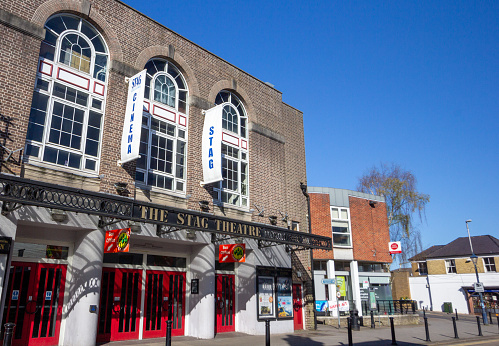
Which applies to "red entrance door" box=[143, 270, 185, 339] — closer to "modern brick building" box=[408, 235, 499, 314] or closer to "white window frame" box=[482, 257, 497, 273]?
"modern brick building" box=[408, 235, 499, 314]

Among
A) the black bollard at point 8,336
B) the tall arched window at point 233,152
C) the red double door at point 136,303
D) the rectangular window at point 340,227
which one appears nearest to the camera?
the black bollard at point 8,336

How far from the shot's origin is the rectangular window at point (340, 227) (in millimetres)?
25734

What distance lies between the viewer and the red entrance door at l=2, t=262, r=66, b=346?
35.4ft

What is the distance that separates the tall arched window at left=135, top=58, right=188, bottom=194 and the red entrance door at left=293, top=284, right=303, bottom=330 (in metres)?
7.84

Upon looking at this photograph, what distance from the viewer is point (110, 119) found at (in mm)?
13195

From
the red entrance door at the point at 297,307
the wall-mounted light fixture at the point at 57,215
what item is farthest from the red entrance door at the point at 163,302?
the red entrance door at the point at 297,307

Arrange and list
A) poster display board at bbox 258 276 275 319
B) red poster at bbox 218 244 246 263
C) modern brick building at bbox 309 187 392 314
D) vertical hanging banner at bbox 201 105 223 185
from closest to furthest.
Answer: red poster at bbox 218 244 246 263 < vertical hanging banner at bbox 201 105 223 185 < poster display board at bbox 258 276 275 319 < modern brick building at bbox 309 187 392 314

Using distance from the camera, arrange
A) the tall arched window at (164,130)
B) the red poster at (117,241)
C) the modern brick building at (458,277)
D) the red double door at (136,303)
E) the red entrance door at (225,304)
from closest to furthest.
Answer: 1. the red poster at (117,241)
2. the red double door at (136,303)
3. the tall arched window at (164,130)
4. the red entrance door at (225,304)
5. the modern brick building at (458,277)

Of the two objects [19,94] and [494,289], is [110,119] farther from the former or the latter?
[494,289]

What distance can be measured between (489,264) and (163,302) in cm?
3801

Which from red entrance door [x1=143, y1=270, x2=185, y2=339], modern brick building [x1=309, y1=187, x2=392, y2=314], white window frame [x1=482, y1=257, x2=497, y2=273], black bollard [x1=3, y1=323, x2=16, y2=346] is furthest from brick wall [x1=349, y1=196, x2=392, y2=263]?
black bollard [x1=3, y1=323, x2=16, y2=346]

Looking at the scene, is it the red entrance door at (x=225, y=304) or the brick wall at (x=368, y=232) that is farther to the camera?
the brick wall at (x=368, y=232)

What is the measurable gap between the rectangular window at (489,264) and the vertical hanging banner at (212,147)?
121 ft

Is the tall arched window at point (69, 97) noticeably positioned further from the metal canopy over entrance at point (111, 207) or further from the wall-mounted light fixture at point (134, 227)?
the wall-mounted light fixture at point (134, 227)
